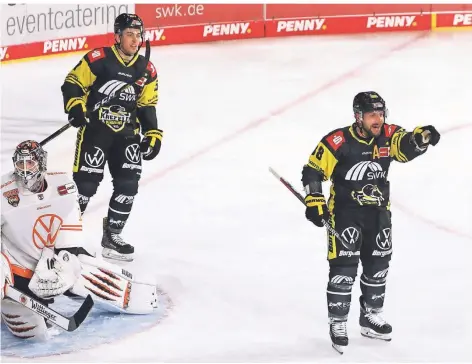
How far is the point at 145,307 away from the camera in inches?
234

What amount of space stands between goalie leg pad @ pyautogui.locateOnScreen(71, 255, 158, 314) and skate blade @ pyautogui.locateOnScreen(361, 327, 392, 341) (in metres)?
0.89

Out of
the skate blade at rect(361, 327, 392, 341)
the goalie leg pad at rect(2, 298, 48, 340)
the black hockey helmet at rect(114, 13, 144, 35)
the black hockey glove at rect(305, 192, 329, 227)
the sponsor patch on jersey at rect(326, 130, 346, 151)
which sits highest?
the black hockey helmet at rect(114, 13, 144, 35)

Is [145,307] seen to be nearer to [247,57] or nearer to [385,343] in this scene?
[385,343]

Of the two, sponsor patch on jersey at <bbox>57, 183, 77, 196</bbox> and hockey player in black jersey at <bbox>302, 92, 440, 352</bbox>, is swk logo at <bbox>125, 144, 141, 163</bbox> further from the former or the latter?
hockey player in black jersey at <bbox>302, 92, 440, 352</bbox>

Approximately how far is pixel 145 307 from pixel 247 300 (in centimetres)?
45

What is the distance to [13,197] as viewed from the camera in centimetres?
570

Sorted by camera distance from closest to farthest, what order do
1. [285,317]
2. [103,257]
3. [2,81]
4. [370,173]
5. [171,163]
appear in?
1. [370,173]
2. [285,317]
3. [103,257]
4. [171,163]
5. [2,81]

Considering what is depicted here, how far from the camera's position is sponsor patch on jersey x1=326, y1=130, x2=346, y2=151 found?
18.2 ft

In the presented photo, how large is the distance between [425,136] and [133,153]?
4.84ft

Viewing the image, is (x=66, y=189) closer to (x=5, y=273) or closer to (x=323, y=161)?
(x=5, y=273)

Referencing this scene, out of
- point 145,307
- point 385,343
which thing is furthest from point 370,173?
point 145,307

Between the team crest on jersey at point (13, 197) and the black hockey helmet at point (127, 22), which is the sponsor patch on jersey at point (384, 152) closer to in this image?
the black hockey helmet at point (127, 22)

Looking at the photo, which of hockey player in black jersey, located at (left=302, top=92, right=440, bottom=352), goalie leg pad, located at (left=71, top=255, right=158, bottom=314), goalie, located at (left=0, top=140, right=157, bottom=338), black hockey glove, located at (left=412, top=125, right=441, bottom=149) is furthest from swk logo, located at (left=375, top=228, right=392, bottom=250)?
goalie, located at (left=0, top=140, right=157, bottom=338)

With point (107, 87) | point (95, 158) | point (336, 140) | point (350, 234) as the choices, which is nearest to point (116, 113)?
point (107, 87)
